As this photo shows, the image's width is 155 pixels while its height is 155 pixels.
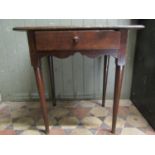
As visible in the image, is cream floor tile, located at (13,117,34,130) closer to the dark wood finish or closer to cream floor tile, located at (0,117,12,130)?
cream floor tile, located at (0,117,12,130)

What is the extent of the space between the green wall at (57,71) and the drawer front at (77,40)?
0.52m

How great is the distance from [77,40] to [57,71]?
652 millimetres

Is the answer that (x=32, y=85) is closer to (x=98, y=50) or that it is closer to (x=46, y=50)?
(x=46, y=50)

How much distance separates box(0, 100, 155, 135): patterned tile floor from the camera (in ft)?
3.54

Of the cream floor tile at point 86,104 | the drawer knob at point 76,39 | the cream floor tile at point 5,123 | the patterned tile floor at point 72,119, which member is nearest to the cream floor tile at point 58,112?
the patterned tile floor at point 72,119

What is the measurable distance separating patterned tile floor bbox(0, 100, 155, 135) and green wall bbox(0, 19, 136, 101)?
0.32 ft

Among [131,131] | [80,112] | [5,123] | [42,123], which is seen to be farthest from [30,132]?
[131,131]

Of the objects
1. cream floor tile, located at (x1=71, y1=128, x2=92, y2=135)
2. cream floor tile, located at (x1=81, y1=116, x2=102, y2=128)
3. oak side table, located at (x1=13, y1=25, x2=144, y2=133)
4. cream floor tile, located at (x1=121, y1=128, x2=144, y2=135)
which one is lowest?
cream floor tile, located at (x1=81, y1=116, x2=102, y2=128)

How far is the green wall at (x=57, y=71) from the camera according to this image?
50.8 inches

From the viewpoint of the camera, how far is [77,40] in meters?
0.80

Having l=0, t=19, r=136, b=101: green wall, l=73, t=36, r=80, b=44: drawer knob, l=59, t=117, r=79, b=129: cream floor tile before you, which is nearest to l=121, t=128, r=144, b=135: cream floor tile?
l=59, t=117, r=79, b=129: cream floor tile
